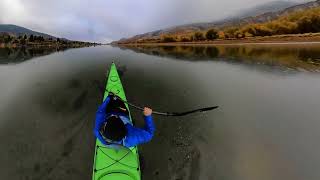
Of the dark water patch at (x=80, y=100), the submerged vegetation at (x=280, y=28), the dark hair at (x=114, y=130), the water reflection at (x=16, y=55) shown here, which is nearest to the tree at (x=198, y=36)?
the submerged vegetation at (x=280, y=28)

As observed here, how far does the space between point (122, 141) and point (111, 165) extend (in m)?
0.95

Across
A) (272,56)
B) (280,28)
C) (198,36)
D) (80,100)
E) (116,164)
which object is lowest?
(116,164)

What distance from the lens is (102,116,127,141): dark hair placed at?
9867 mm

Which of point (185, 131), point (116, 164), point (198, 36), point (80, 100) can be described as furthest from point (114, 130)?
point (198, 36)

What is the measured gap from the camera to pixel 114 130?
9.84 m

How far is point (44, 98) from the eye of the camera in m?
22.1

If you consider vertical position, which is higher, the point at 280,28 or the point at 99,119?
the point at 280,28

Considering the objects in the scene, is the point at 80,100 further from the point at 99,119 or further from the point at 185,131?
the point at 99,119

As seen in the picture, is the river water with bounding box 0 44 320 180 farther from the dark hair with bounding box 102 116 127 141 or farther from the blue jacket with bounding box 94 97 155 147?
the dark hair with bounding box 102 116 127 141

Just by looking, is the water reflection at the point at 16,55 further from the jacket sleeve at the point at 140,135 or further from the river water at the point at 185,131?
the jacket sleeve at the point at 140,135

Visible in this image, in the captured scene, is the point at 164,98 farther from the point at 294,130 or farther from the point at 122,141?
the point at 122,141

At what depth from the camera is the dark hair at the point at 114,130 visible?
987 cm

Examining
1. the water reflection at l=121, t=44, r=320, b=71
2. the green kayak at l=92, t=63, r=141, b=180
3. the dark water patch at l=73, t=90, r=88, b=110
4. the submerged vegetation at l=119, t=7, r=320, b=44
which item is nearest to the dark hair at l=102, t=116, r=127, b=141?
the green kayak at l=92, t=63, r=141, b=180

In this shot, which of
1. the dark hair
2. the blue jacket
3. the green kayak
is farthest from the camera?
the blue jacket
